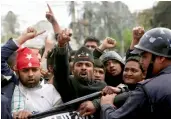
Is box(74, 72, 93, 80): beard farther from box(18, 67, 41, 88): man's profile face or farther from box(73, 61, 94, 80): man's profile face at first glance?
box(18, 67, 41, 88): man's profile face

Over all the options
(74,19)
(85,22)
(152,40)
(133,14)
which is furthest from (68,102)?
(133,14)

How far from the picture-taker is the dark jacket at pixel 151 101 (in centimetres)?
383

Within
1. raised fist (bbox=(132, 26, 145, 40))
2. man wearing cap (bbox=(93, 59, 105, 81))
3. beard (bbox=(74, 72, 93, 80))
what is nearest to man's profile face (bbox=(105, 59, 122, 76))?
man wearing cap (bbox=(93, 59, 105, 81))

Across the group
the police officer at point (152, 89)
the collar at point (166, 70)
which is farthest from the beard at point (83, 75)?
the collar at point (166, 70)

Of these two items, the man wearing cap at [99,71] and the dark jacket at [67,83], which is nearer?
the dark jacket at [67,83]

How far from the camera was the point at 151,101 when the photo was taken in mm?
3844

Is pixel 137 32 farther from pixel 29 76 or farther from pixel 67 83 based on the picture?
pixel 29 76

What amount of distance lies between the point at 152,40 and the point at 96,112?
3.16 feet

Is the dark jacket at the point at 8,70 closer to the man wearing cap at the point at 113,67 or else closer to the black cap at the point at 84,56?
the black cap at the point at 84,56

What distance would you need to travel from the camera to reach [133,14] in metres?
57.8

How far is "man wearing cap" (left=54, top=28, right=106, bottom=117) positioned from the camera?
4613mm

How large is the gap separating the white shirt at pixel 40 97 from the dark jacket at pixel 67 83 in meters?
0.08

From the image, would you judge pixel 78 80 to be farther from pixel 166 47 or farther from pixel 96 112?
pixel 166 47

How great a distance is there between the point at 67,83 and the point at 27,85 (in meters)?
0.42
